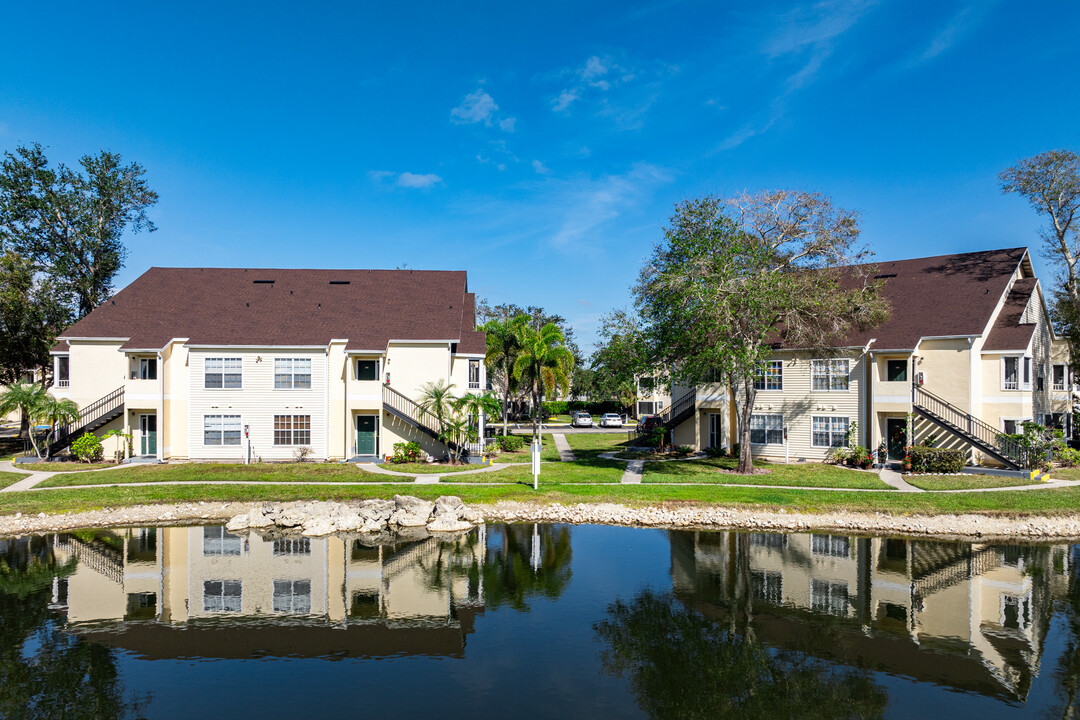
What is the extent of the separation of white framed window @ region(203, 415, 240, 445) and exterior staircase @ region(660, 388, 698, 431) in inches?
853

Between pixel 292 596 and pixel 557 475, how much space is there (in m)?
13.3

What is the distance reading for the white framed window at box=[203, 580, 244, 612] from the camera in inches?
574

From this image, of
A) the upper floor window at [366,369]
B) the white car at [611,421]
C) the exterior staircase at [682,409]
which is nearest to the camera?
the upper floor window at [366,369]

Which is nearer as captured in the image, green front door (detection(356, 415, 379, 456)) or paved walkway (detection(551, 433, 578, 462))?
green front door (detection(356, 415, 379, 456))

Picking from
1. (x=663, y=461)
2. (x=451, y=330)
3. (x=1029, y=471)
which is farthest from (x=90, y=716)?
(x=1029, y=471)

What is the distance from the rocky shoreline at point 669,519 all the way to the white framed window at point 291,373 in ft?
26.1

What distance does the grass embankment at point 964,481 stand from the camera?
77.1ft

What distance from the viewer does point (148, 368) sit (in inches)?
1191

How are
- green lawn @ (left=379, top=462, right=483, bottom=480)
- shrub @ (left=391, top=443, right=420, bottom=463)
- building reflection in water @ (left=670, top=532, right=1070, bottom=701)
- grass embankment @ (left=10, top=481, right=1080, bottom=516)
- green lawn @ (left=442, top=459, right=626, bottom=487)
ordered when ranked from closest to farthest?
building reflection in water @ (left=670, top=532, right=1070, bottom=701) < grass embankment @ (left=10, top=481, right=1080, bottom=516) < green lawn @ (left=442, top=459, right=626, bottom=487) < green lawn @ (left=379, top=462, right=483, bottom=480) < shrub @ (left=391, top=443, right=420, bottom=463)

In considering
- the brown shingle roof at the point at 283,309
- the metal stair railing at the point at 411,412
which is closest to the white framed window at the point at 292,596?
the metal stair railing at the point at 411,412

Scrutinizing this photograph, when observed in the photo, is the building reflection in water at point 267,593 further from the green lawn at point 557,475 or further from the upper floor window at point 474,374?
the upper floor window at point 474,374

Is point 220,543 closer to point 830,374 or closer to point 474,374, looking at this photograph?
point 474,374

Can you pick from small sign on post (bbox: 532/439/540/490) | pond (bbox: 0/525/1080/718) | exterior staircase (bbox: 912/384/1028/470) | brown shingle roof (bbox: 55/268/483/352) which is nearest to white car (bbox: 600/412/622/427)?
brown shingle roof (bbox: 55/268/483/352)

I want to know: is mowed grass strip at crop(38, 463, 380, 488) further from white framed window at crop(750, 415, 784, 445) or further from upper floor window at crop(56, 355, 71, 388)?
white framed window at crop(750, 415, 784, 445)
